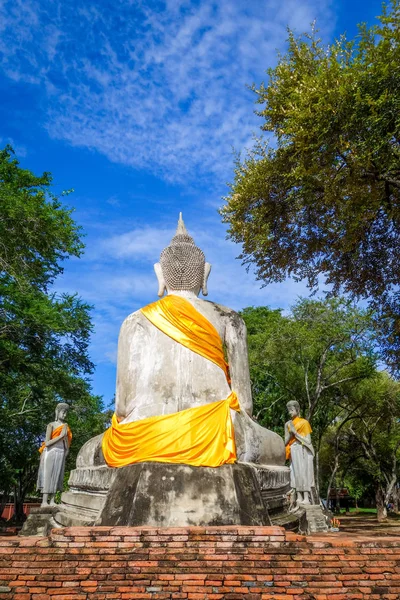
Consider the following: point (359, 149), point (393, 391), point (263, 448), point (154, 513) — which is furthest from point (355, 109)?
point (393, 391)

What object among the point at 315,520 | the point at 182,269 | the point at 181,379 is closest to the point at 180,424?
the point at 181,379

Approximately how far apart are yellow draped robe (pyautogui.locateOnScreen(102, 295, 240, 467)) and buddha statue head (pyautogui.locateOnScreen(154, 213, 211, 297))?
814mm

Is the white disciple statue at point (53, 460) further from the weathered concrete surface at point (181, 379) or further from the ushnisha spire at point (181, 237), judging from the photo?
the ushnisha spire at point (181, 237)

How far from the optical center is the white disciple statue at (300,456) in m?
10.3

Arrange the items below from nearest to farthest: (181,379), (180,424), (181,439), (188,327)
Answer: (181,439) → (180,424) → (181,379) → (188,327)

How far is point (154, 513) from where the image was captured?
4824 millimetres

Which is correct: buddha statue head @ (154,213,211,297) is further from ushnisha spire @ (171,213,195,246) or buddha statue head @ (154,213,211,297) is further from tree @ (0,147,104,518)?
tree @ (0,147,104,518)

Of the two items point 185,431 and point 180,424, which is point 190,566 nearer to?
point 185,431

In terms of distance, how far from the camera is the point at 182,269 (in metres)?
7.24

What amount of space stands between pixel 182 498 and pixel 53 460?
15.0 feet

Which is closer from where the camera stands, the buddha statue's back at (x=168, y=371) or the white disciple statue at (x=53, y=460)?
the buddha statue's back at (x=168, y=371)

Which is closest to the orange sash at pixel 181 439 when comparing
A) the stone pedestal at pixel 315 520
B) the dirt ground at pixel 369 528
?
the dirt ground at pixel 369 528

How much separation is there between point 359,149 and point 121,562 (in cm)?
794

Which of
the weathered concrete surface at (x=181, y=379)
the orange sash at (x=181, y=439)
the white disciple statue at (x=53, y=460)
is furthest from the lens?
the white disciple statue at (x=53, y=460)
